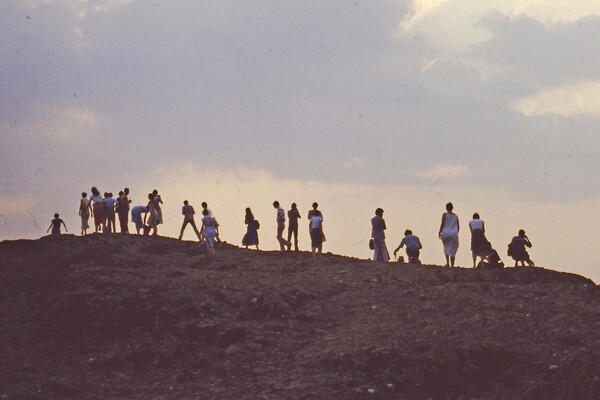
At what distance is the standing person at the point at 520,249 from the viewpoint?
102 feet

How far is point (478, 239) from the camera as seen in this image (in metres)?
29.3

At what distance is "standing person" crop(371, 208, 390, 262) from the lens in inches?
1196

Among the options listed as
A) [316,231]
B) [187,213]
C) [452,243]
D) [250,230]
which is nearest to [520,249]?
[452,243]

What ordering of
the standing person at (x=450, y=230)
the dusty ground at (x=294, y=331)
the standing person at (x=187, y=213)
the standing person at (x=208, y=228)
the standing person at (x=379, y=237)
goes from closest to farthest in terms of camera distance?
the dusty ground at (x=294, y=331) → the standing person at (x=450, y=230) → the standing person at (x=379, y=237) → the standing person at (x=208, y=228) → the standing person at (x=187, y=213)

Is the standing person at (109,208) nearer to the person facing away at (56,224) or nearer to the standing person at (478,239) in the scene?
the person facing away at (56,224)

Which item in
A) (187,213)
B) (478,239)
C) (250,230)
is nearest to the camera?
(478,239)

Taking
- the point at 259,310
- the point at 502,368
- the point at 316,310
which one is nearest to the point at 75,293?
the point at 259,310

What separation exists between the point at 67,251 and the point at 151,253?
302 centimetres

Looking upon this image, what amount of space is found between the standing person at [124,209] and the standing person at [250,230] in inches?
226

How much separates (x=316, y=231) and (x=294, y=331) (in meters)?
7.17

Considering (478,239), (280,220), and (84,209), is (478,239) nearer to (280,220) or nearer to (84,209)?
(280,220)

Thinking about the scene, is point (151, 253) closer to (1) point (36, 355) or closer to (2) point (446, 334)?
(1) point (36, 355)

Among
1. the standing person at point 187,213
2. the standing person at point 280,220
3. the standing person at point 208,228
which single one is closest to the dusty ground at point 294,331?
the standing person at point 208,228

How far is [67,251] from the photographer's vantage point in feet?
105
